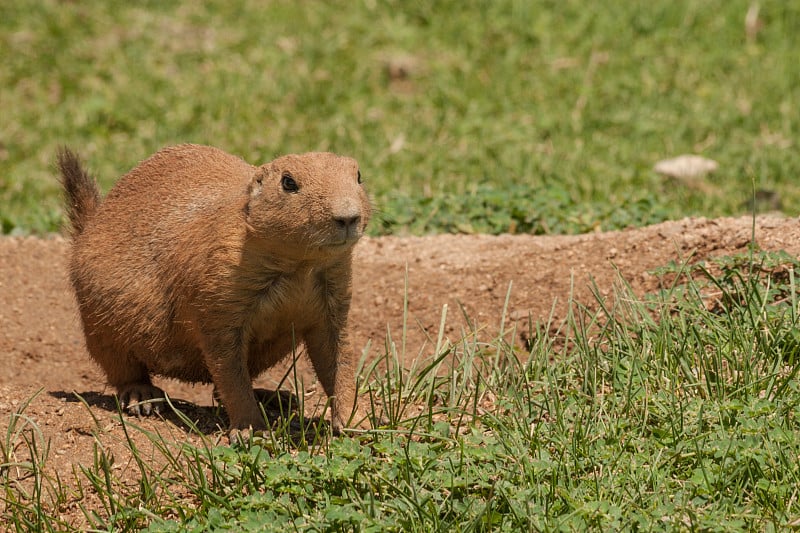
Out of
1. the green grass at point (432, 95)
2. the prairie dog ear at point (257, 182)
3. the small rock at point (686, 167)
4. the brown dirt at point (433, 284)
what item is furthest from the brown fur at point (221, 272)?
the small rock at point (686, 167)

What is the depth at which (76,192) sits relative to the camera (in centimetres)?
495

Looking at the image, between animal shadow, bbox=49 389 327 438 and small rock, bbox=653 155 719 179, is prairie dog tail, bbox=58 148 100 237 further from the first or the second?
small rock, bbox=653 155 719 179

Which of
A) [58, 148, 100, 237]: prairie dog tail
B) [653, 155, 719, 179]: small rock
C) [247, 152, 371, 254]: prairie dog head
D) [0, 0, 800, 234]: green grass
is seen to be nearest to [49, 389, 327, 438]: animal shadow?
[247, 152, 371, 254]: prairie dog head

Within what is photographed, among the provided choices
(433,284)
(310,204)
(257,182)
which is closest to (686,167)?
(433,284)

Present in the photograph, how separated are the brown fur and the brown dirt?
0.28 m

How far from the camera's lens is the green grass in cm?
711

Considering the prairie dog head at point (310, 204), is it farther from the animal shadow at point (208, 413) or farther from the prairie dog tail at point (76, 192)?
the prairie dog tail at point (76, 192)

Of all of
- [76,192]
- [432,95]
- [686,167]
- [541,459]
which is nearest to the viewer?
[541,459]

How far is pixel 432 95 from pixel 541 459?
18.6 feet

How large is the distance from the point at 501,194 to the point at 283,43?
12.2 ft

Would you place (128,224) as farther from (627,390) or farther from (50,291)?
(627,390)

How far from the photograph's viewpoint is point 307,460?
3.35 metres

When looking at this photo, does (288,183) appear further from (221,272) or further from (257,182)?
(221,272)

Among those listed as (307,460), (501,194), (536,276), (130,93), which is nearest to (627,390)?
(307,460)
